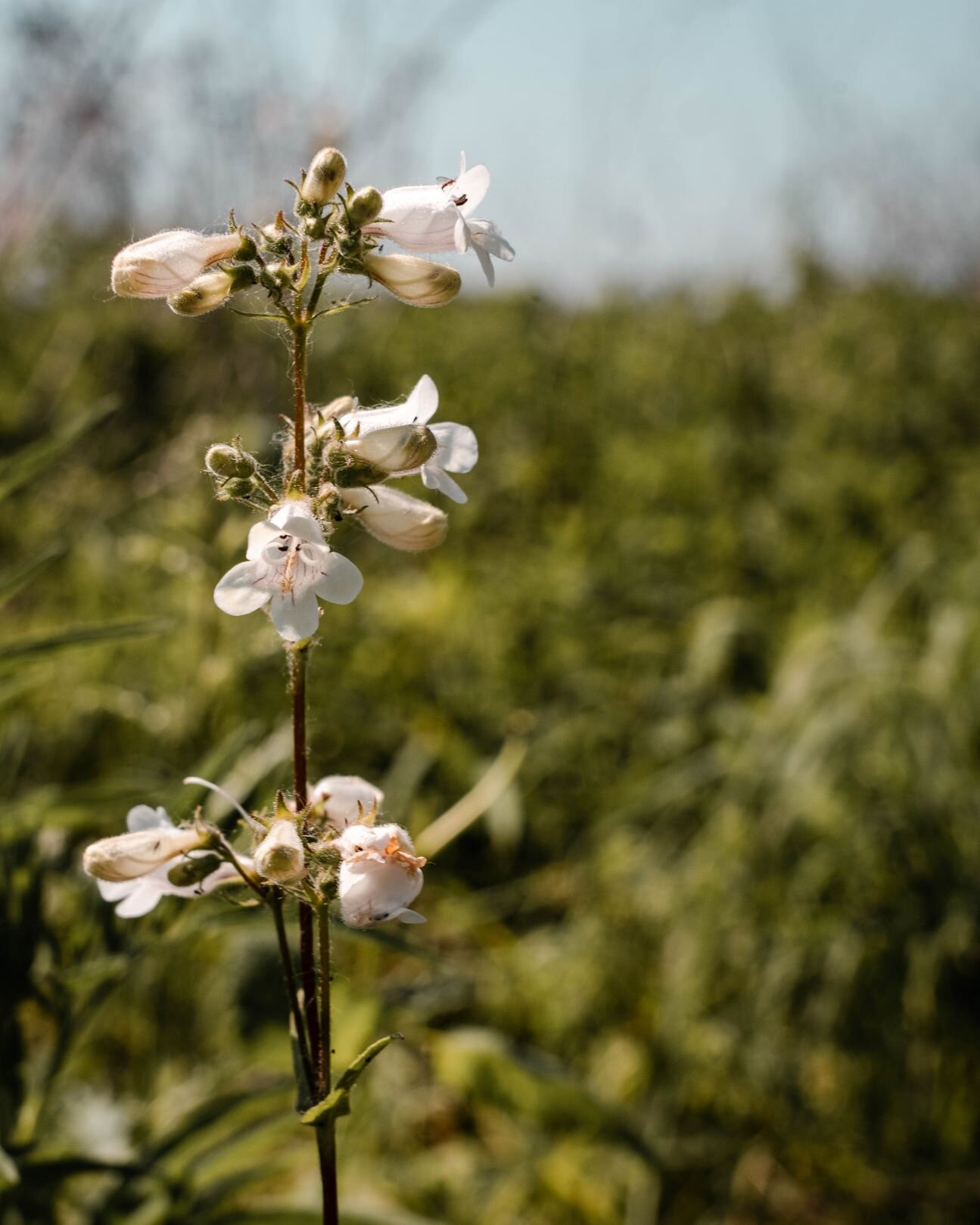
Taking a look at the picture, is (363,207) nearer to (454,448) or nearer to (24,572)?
(454,448)

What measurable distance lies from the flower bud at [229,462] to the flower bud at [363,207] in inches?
7.3

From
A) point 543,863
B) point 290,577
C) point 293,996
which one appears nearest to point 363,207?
point 290,577

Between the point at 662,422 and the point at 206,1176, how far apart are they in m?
4.83

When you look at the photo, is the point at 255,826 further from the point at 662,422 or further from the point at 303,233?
the point at 662,422

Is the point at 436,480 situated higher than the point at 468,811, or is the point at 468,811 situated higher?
the point at 436,480

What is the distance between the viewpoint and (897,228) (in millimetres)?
16750

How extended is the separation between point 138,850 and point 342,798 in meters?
0.15

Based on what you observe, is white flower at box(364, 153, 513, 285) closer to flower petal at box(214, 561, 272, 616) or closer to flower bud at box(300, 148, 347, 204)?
flower bud at box(300, 148, 347, 204)

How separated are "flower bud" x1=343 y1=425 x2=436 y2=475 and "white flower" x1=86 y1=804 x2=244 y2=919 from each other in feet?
0.96

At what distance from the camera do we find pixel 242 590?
0.73m

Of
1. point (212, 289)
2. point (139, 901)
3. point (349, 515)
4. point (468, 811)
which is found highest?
point (212, 289)

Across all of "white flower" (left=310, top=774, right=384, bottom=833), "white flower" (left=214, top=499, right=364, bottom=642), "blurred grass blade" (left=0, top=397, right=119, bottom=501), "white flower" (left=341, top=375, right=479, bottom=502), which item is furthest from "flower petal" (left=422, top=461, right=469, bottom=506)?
"blurred grass blade" (left=0, top=397, right=119, bottom=501)

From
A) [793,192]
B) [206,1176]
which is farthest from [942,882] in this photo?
[793,192]

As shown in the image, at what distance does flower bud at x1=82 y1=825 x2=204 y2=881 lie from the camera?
2.55 ft
